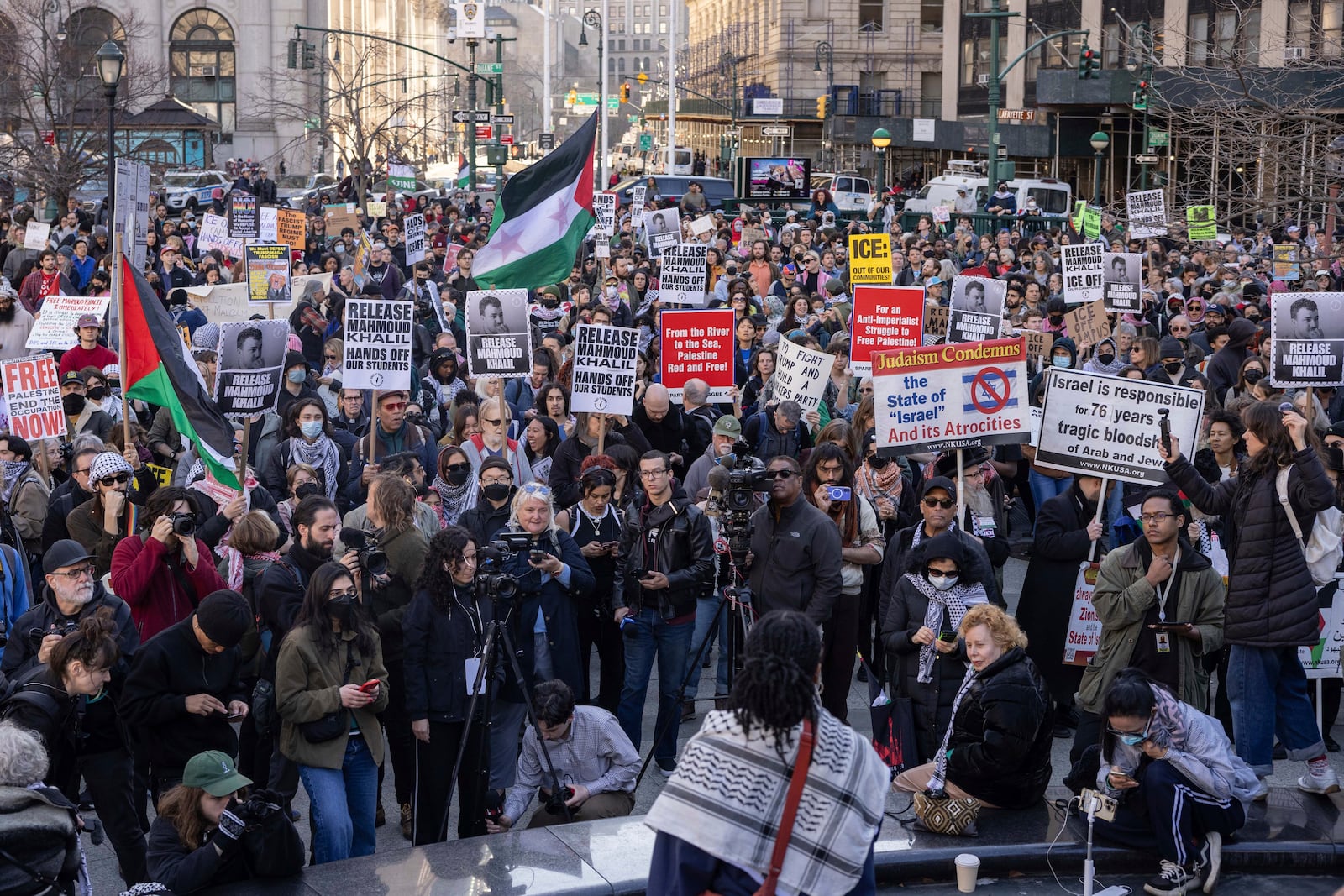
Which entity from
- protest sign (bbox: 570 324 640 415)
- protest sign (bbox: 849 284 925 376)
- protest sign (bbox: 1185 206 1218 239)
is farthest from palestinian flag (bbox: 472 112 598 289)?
protest sign (bbox: 1185 206 1218 239)

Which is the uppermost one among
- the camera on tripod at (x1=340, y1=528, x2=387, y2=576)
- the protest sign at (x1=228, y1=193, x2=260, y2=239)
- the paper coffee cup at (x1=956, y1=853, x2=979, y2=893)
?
the protest sign at (x1=228, y1=193, x2=260, y2=239)

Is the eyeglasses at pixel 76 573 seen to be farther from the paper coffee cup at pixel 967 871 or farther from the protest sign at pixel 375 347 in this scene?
the protest sign at pixel 375 347

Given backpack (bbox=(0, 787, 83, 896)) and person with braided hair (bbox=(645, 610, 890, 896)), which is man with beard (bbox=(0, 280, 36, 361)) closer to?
backpack (bbox=(0, 787, 83, 896))

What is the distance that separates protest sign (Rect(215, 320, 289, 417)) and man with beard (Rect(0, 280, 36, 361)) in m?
5.36

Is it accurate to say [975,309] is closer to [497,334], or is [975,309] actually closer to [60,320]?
[497,334]

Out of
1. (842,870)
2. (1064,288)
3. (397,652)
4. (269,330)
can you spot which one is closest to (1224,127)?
(1064,288)

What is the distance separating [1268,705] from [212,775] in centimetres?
471

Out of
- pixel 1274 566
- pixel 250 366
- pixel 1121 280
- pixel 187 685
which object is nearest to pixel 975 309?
pixel 1121 280

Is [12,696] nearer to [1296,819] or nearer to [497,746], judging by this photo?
[497,746]

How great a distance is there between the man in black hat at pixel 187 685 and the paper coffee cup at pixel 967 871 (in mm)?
3039

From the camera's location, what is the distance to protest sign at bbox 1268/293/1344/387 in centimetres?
1125

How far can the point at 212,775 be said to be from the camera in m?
5.62

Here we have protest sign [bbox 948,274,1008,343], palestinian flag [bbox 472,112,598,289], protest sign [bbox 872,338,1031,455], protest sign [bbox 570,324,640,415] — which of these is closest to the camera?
protest sign [bbox 872,338,1031,455]

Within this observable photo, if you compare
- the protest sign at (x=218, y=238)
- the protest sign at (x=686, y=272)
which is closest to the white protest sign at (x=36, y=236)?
the protest sign at (x=218, y=238)
